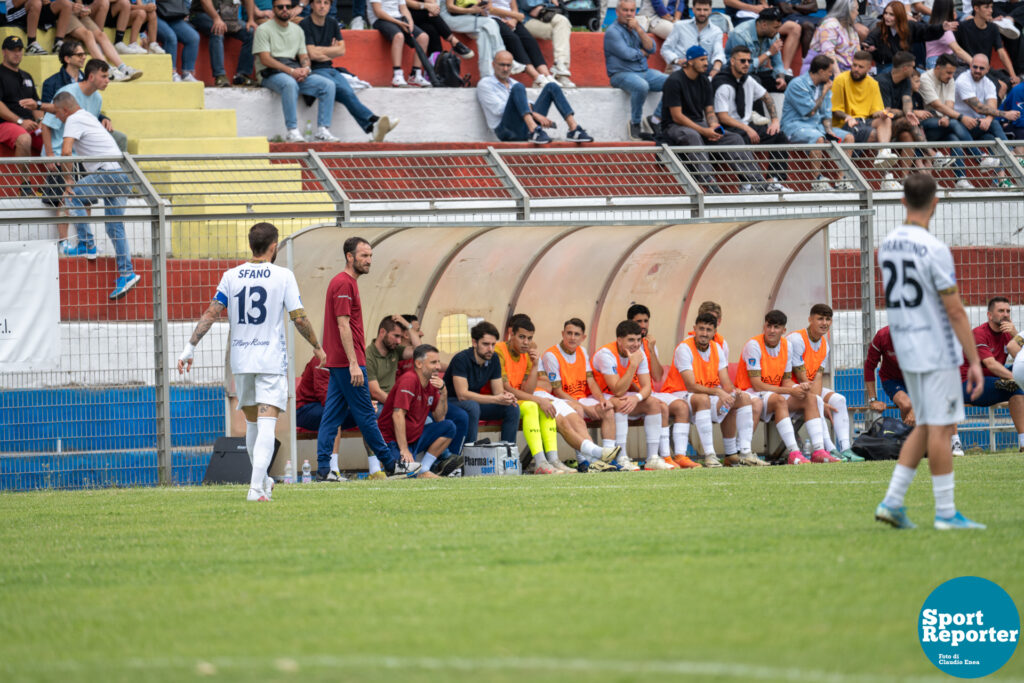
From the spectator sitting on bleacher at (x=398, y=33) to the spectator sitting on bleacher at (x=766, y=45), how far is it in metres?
5.10

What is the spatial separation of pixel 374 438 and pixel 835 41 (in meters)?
14.3

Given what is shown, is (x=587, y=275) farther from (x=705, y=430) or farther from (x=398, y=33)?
(x=398, y=33)

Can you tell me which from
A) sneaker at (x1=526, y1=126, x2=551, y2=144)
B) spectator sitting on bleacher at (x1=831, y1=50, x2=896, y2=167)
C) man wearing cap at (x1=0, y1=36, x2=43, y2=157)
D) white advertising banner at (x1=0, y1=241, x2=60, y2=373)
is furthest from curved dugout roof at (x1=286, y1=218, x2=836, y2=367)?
spectator sitting on bleacher at (x1=831, y1=50, x2=896, y2=167)

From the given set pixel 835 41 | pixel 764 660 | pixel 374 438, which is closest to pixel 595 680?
pixel 764 660

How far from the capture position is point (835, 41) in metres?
24.1

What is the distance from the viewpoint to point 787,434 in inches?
599

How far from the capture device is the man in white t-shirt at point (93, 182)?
13945 millimetres

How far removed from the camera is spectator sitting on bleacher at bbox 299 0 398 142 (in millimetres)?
20625

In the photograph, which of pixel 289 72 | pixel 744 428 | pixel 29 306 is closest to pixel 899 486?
pixel 744 428

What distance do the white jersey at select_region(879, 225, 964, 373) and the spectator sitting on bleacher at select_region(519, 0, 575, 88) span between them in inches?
631

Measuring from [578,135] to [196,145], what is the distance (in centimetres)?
565

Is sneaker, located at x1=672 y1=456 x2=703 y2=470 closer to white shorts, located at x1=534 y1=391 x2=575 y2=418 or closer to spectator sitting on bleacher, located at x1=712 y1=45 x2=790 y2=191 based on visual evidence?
white shorts, located at x1=534 y1=391 x2=575 y2=418

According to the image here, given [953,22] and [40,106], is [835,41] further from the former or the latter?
[40,106]

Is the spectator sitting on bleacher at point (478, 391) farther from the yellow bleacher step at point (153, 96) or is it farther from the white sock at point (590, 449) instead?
the yellow bleacher step at point (153, 96)
